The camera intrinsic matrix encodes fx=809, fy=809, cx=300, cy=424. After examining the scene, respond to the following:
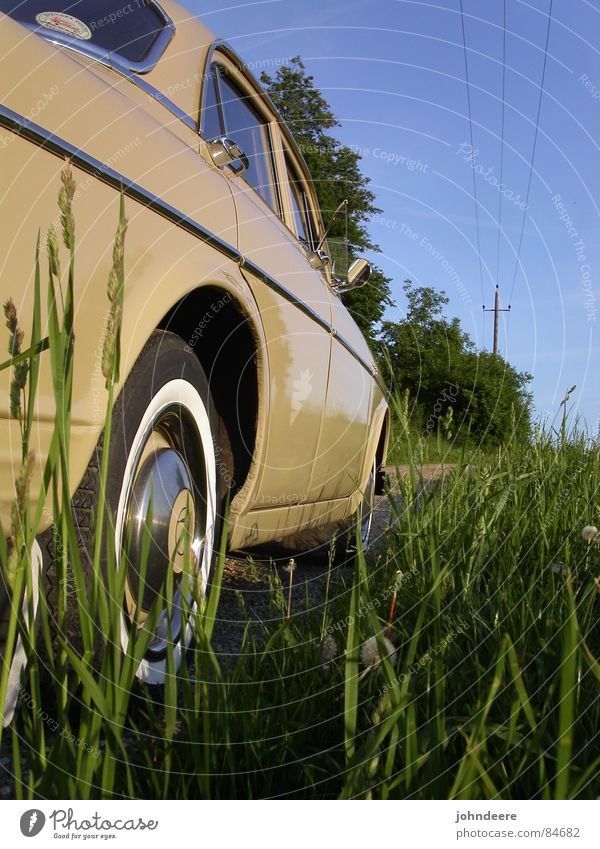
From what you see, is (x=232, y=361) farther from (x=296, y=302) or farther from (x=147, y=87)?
(x=147, y=87)

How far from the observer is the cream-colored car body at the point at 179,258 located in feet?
4.83

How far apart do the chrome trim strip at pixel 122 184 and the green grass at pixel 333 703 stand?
0.34 meters

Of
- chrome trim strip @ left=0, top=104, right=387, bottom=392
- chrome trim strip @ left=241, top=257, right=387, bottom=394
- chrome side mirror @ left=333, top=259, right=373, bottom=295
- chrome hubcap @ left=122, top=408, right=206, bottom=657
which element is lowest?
chrome hubcap @ left=122, top=408, right=206, bottom=657

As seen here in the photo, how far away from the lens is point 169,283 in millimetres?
1848

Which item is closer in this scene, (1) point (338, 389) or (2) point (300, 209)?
(1) point (338, 389)

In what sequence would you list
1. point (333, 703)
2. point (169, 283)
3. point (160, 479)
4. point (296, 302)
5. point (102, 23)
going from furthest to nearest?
point (296, 302)
point (102, 23)
point (160, 479)
point (169, 283)
point (333, 703)

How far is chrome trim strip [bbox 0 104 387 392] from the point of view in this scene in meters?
1.46

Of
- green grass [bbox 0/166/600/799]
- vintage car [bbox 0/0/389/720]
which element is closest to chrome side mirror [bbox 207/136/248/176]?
vintage car [bbox 0/0/389/720]

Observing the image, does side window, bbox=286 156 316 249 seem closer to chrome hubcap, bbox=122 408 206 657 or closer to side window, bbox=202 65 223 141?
side window, bbox=202 65 223 141

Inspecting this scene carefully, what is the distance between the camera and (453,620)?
1941 millimetres

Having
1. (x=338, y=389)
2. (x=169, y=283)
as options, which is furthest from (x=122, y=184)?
(x=338, y=389)

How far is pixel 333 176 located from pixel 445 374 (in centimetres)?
208

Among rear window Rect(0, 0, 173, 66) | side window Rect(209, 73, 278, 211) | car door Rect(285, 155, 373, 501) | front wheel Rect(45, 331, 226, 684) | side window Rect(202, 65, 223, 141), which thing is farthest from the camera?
car door Rect(285, 155, 373, 501)

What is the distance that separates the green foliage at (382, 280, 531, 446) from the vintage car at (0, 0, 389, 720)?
1.12 ft
